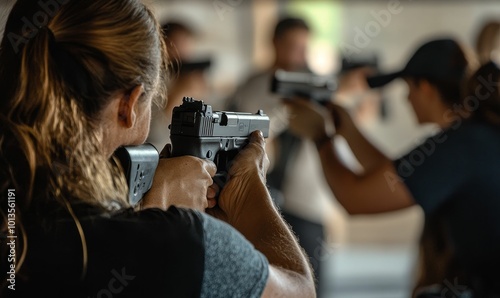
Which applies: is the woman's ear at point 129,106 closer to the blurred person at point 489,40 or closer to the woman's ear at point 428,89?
the woman's ear at point 428,89

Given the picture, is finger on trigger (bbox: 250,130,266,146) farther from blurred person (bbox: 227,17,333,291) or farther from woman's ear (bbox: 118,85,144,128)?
blurred person (bbox: 227,17,333,291)

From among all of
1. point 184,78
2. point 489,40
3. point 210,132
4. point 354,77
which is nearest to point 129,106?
point 210,132

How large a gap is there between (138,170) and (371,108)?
9.08ft

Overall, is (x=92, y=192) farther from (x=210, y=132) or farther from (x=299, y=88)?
(x=299, y=88)

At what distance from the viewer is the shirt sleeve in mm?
1937

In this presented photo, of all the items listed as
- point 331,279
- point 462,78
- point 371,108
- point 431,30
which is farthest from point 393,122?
point 462,78

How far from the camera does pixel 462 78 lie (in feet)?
6.91

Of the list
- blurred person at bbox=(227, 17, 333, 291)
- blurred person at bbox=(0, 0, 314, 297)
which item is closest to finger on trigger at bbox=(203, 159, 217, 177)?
blurred person at bbox=(0, 0, 314, 297)

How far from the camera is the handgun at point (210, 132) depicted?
1.20 metres

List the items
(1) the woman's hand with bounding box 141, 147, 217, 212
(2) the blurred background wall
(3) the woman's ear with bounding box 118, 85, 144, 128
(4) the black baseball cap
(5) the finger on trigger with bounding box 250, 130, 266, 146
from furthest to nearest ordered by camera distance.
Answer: (2) the blurred background wall, (4) the black baseball cap, (5) the finger on trigger with bounding box 250, 130, 266, 146, (1) the woman's hand with bounding box 141, 147, 217, 212, (3) the woman's ear with bounding box 118, 85, 144, 128

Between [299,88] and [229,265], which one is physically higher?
[299,88]

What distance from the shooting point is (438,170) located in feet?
6.39

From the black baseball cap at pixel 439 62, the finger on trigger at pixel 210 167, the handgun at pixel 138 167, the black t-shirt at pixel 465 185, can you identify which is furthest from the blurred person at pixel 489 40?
the handgun at pixel 138 167

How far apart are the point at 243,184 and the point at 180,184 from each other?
10 centimetres
